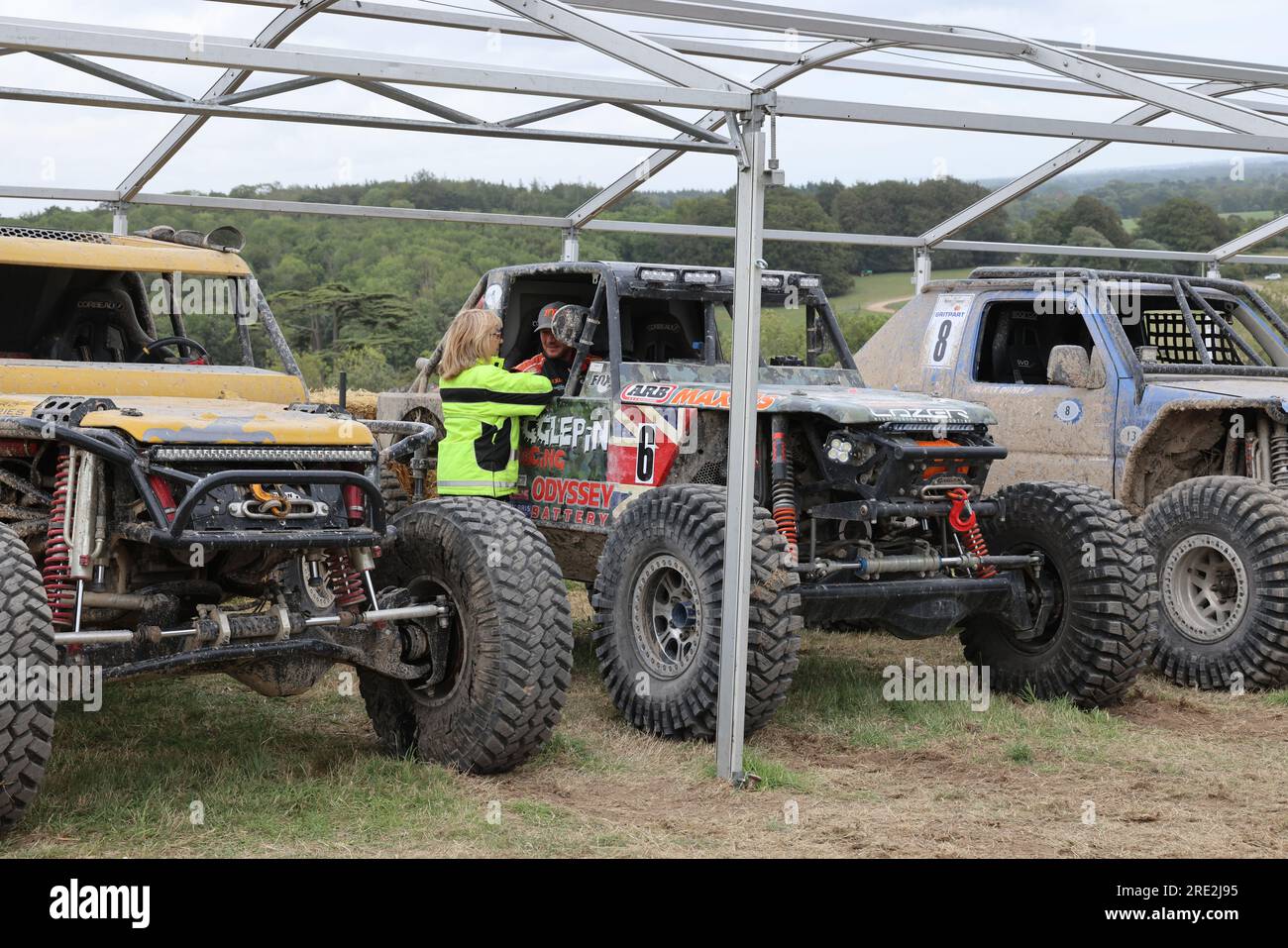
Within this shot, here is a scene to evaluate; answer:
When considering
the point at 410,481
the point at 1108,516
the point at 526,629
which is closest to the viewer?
the point at 526,629

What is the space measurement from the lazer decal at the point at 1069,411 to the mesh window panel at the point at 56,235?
565cm

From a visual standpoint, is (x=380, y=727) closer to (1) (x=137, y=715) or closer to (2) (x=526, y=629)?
(2) (x=526, y=629)

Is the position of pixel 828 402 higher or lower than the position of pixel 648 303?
lower

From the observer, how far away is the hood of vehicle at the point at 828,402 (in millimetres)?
7383

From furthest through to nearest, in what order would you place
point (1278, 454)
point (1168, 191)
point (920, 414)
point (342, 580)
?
point (1168, 191) < point (1278, 454) < point (920, 414) < point (342, 580)

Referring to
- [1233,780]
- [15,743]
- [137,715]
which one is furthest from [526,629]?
[1233,780]

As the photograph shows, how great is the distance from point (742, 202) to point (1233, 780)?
3.28 m

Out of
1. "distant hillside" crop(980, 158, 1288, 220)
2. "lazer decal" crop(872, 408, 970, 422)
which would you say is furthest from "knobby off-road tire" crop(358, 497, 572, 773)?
"distant hillside" crop(980, 158, 1288, 220)

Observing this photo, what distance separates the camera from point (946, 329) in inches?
412

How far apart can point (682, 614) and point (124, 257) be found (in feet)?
10.0

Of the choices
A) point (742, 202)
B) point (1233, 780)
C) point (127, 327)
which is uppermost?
point (742, 202)

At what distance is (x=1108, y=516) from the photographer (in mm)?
7918

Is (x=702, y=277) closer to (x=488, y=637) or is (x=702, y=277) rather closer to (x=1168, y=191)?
(x=488, y=637)

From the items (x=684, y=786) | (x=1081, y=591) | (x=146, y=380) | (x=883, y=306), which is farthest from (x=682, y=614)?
(x=883, y=306)
